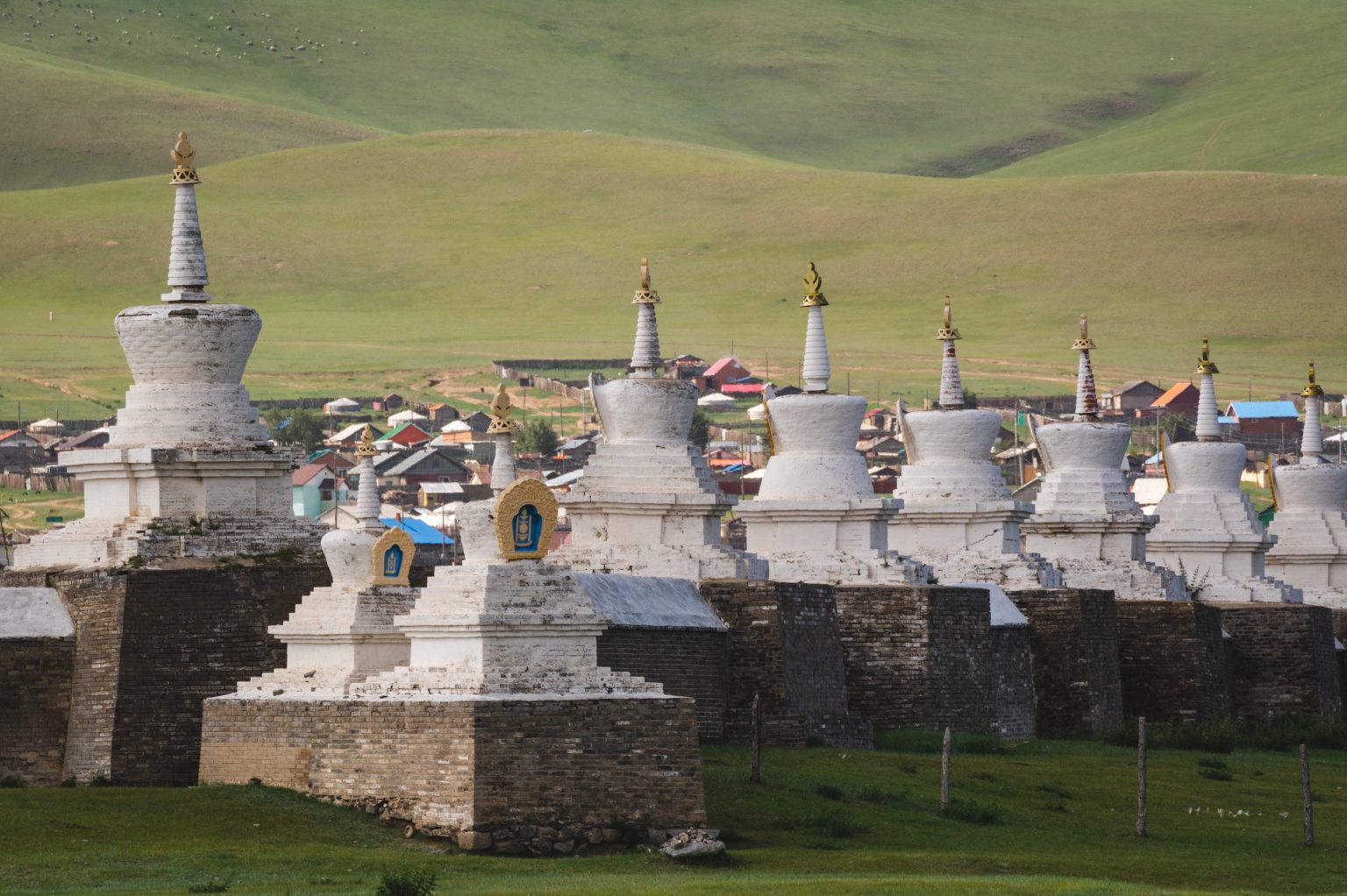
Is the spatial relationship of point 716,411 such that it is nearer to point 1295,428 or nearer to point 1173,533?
point 1295,428

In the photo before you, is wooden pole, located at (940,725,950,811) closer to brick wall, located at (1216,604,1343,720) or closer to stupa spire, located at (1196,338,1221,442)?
brick wall, located at (1216,604,1343,720)

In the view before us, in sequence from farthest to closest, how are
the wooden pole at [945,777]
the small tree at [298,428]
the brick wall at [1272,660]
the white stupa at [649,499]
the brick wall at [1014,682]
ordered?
1. the small tree at [298,428]
2. the brick wall at [1272,660]
3. the brick wall at [1014,682]
4. the white stupa at [649,499]
5. the wooden pole at [945,777]

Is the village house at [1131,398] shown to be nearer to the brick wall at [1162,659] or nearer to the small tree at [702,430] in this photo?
the small tree at [702,430]

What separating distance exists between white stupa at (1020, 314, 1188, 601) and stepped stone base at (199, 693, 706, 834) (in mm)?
27086

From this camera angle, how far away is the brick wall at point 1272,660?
6312 cm

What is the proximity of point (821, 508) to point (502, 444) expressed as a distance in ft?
49.3

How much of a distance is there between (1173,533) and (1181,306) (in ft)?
328

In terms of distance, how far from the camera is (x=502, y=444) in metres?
34.5

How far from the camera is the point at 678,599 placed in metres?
43.4

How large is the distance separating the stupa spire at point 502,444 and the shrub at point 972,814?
765 centimetres

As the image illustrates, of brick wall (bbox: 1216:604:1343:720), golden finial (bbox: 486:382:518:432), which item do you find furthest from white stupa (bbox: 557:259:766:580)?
brick wall (bbox: 1216:604:1343:720)

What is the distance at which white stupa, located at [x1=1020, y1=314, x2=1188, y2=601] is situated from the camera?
194 feet

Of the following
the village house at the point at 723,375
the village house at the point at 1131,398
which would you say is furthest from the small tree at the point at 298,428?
the village house at the point at 1131,398

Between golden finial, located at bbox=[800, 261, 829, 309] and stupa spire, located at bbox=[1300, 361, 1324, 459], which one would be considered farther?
stupa spire, located at bbox=[1300, 361, 1324, 459]
